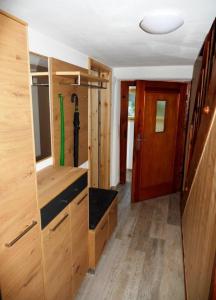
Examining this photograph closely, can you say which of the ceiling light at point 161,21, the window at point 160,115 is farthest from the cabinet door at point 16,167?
the window at point 160,115

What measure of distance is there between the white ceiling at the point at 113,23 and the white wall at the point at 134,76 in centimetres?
87

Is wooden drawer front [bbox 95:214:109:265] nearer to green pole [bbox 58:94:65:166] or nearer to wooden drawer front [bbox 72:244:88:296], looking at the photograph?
wooden drawer front [bbox 72:244:88:296]

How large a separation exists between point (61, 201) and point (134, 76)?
2511mm

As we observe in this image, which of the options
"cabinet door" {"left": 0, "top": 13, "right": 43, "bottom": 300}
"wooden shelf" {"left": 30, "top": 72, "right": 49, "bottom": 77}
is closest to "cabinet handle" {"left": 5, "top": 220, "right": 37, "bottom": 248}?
"cabinet door" {"left": 0, "top": 13, "right": 43, "bottom": 300}

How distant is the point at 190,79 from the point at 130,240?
7.99 ft

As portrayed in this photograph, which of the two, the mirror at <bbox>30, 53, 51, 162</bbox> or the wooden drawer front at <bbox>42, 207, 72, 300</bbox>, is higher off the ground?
the mirror at <bbox>30, 53, 51, 162</bbox>

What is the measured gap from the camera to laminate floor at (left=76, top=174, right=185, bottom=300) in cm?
194

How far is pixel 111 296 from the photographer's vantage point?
6.22 feet

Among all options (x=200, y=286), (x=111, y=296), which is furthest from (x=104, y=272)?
(x=200, y=286)

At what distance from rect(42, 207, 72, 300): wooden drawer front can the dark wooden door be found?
195cm

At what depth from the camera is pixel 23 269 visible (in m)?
1.17

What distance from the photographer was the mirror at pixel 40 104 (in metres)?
1.67

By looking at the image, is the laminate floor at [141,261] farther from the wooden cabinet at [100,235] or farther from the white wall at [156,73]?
the white wall at [156,73]

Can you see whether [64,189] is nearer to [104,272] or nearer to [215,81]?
[104,272]
